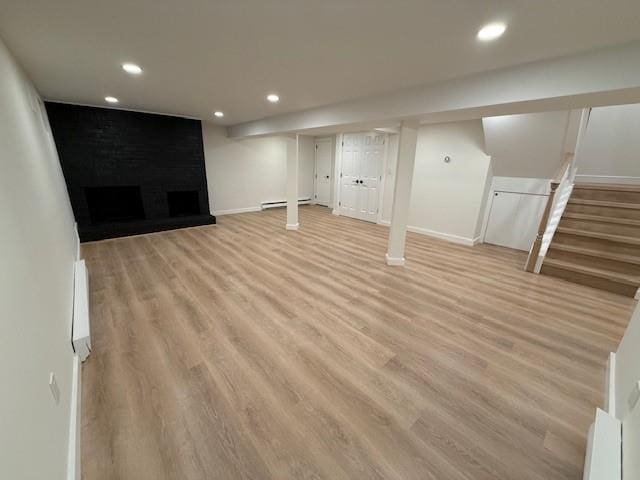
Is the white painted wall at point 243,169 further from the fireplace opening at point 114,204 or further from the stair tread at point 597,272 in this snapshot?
the stair tread at point 597,272

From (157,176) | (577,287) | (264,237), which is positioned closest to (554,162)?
(577,287)

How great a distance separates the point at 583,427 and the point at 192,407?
2.31 m

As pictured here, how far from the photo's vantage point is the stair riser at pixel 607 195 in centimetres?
371

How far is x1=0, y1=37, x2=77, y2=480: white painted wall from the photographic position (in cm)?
76

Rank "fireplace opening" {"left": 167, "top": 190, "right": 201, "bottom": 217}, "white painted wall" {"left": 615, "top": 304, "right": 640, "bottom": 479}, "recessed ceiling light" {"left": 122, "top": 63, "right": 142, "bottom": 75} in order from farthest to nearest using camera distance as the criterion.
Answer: "fireplace opening" {"left": 167, "top": 190, "right": 201, "bottom": 217}, "recessed ceiling light" {"left": 122, "top": 63, "right": 142, "bottom": 75}, "white painted wall" {"left": 615, "top": 304, "right": 640, "bottom": 479}

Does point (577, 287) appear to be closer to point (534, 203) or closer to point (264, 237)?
point (534, 203)

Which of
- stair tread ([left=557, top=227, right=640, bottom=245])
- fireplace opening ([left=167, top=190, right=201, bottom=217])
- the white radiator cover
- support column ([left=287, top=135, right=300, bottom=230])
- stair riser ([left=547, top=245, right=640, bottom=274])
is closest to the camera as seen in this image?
the white radiator cover

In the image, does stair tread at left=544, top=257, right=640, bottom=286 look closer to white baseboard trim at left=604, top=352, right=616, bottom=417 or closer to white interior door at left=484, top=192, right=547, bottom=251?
white interior door at left=484, top=192, right=547, bottom=251

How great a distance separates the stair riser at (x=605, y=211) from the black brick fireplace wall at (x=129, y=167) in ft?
22.0

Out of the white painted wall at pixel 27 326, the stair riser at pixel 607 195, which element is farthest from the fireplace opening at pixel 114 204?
the stair riser at pixel 607 195

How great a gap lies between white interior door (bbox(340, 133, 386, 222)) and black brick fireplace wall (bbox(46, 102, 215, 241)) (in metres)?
3.47

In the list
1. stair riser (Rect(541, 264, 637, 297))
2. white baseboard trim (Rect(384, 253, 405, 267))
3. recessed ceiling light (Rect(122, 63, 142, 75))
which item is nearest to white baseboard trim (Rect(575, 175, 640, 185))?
stair riser (Rect(541, 264, 637, 297))

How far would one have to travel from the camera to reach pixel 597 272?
3164mm

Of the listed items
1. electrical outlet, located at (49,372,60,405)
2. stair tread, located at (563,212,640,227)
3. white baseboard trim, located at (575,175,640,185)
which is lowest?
electrical outlet, located at (49,372,60,405)
